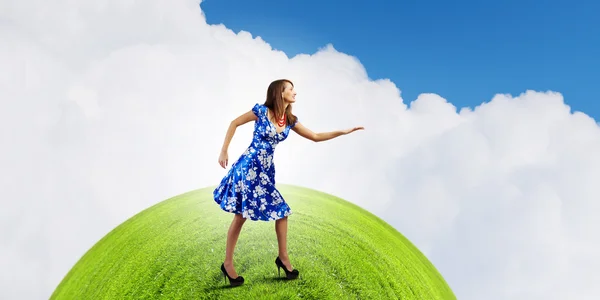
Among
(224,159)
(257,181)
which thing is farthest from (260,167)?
(224,159)

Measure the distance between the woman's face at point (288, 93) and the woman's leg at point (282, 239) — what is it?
1352 mm

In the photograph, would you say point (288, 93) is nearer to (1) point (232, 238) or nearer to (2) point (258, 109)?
(2) point (258, 109)

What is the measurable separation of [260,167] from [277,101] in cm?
77

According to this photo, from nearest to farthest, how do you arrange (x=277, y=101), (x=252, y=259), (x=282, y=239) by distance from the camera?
(x=277, y=101)
(x=282, y=239)
(x=252, y=259)

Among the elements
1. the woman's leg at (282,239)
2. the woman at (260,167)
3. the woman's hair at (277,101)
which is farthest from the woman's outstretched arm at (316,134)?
the woman's leg at (282,239)

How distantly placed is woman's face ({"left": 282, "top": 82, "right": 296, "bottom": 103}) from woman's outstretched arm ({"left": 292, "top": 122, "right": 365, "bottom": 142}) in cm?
29

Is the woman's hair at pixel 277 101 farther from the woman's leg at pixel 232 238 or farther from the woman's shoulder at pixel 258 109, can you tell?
the woman's leg at pixel 232 238

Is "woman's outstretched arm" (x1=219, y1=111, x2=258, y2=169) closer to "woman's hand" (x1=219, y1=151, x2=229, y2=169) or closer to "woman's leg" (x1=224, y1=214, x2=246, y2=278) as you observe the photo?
"woman's hand" (x1=219, y1=151, x2=229, y2=169)

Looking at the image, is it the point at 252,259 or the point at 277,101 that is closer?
the point at 277,101

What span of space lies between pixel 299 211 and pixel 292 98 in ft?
9.17

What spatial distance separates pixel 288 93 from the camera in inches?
247

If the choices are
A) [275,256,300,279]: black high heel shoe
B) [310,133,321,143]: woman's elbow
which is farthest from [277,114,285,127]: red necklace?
[275,256,300,279]: black high heel shoe

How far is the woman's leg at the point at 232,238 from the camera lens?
6191 mm

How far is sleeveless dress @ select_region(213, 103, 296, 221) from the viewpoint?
19.8ft
